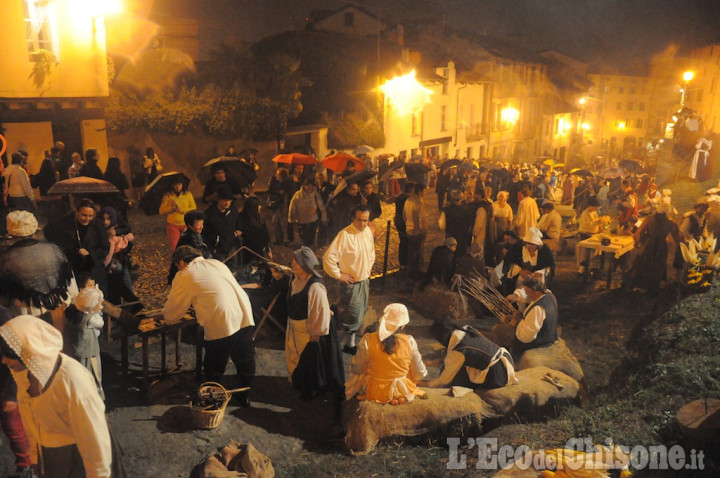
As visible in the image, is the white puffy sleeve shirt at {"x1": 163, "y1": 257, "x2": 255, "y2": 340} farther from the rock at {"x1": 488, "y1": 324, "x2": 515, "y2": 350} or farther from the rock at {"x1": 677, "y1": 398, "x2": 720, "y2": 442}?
the rock at {"x1": 677, "y1": 398, "x2": 720, "y2": 442}

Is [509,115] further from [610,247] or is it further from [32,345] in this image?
[32,345]

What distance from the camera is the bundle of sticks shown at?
32.3ft

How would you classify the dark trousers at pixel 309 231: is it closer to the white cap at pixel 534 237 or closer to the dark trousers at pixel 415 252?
the dark trousers at pixel 415 252

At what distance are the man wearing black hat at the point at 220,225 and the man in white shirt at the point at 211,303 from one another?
2.69 metres

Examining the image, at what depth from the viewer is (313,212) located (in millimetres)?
12891

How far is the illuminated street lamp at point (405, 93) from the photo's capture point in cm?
3030

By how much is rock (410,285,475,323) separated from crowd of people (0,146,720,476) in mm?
200

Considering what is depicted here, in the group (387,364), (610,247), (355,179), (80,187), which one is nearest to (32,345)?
(387,364)

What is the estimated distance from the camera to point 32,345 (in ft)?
11.7

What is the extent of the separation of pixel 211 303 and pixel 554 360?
4492 mm

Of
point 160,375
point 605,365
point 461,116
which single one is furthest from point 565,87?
point 160,375

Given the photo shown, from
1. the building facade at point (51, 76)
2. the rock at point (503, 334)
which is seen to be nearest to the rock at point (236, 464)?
the rock at point (503, 334)

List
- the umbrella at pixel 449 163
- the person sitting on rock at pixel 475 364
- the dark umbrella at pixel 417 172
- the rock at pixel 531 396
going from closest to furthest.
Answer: the rock at pixel 531 396, the person sitting on rock at pixel 475 364, the dark umbrella at pixel 417 172, the umbrella at pixel 449 163

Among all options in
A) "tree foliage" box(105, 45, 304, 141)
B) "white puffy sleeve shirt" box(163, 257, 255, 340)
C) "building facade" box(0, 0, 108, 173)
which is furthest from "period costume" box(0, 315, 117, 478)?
"tree foliage" box(105, 45, 304, 141)
